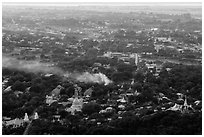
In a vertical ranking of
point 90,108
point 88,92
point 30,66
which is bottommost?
point 30,66

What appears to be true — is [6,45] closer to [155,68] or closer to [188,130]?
[155,68]

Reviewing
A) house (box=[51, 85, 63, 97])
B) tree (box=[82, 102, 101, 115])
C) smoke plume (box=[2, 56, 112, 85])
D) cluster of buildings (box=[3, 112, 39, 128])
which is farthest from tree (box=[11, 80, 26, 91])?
tree (box=[82, 102, 101, 115])

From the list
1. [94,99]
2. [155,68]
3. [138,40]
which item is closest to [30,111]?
[94,99]

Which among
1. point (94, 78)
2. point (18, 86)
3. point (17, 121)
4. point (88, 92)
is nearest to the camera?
point (17, 121)

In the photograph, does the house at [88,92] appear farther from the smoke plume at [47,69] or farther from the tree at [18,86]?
the tree at [18,86]

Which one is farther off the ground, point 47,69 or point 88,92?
point 88,92

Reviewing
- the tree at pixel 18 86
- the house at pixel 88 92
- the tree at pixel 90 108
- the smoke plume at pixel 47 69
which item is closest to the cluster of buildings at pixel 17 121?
→ the tree at pixel 90 108

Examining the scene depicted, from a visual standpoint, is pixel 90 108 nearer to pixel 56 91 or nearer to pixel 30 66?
pixel 56 91

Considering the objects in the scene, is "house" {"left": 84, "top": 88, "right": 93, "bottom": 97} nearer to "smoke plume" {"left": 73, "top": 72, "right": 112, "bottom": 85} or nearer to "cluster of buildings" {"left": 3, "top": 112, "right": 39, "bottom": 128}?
"smoke plume" {"left": 73, "top": 72, "right": 112, "bottom": 85}

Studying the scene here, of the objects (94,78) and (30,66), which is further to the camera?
(30,66)

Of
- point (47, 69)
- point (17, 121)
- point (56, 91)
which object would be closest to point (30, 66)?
point (47, 69)

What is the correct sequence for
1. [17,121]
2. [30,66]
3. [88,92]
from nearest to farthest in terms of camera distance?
[17,121]
[88,92]
[30,66]
